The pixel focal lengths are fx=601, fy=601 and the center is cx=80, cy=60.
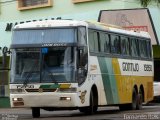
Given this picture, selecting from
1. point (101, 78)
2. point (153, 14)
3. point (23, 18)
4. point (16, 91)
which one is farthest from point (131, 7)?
point (16, 91)

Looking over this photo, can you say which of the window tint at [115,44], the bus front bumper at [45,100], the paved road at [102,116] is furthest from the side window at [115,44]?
the bus front bumper at [45,100]

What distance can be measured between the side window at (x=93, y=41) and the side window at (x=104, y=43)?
479 mm

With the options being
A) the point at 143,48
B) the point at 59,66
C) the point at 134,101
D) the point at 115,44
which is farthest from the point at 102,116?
the point at 143,48

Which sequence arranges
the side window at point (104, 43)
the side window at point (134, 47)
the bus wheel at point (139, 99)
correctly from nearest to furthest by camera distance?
the side window at point (104, 43)
the side window at point (134, 47)
the bus wheel at point (139, 99)

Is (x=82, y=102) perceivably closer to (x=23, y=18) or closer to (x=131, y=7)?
(x=131, y=7)

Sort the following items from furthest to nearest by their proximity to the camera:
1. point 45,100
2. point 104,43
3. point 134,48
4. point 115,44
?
1. point 134,48
2. point 115,44
3. point 104,43
4. point 45,100

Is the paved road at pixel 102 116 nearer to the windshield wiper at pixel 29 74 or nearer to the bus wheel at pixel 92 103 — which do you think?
the bus wheel at pixel 92 103

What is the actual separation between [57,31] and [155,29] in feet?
48.6

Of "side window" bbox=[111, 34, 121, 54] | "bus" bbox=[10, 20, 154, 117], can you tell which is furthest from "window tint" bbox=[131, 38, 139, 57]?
"bus" bbox=[10, 20, 154, 117]

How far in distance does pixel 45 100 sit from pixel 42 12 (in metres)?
20.2

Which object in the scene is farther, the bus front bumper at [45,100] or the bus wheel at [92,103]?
the bus wheel at [92,103]

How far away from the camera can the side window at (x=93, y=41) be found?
72.3ft

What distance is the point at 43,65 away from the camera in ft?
69.3

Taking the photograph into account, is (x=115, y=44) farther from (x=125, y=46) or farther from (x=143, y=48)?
(x=143, y=48)
